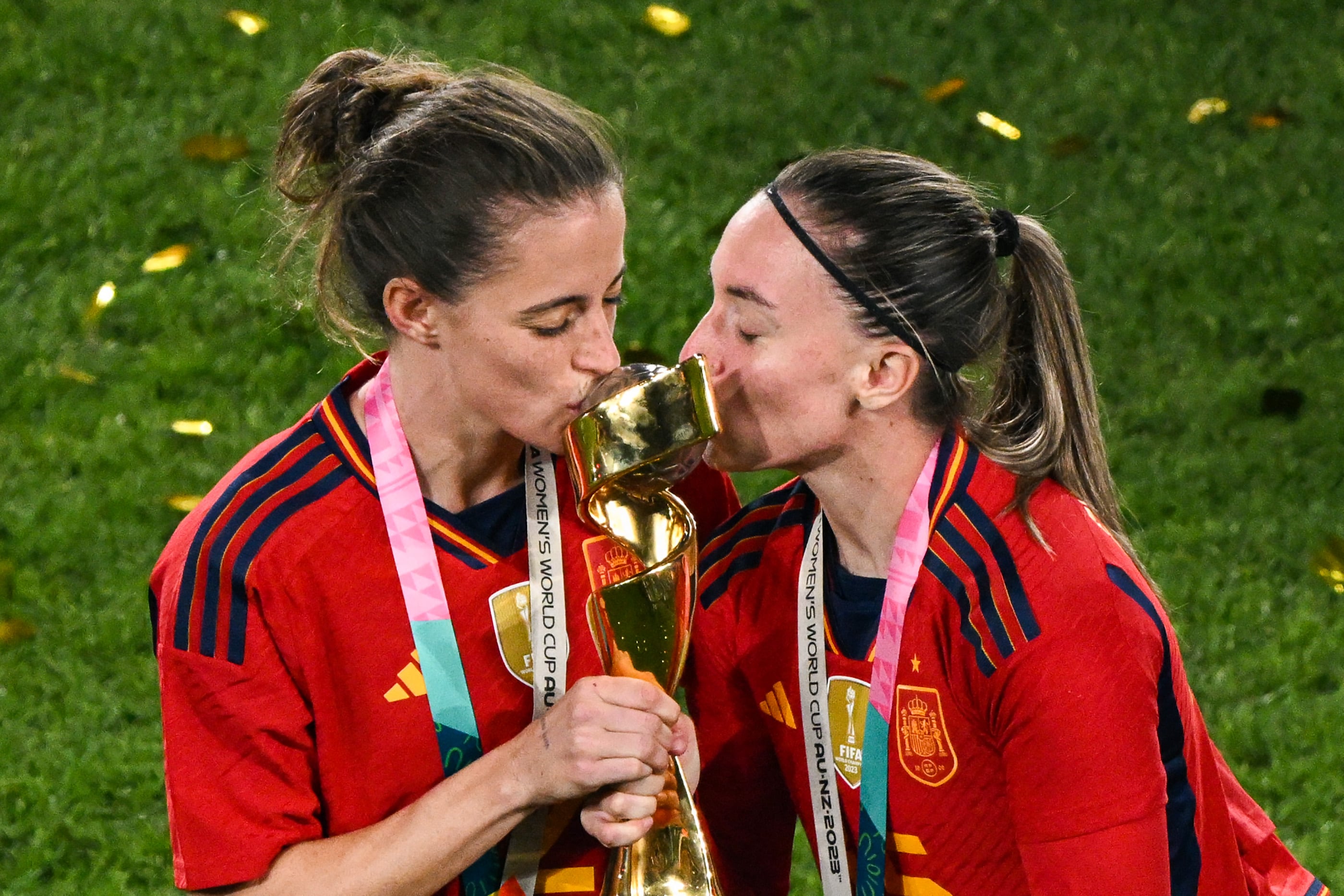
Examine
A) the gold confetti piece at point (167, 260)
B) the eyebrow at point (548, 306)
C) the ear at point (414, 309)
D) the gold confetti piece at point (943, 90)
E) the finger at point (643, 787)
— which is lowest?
the gold confetti piece at point (167, 260)

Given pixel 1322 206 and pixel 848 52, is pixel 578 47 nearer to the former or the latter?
pixel 848 52

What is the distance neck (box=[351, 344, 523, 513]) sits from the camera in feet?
6.60

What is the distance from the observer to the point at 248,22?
15.1 ft

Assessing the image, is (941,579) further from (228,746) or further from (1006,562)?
(228,746)

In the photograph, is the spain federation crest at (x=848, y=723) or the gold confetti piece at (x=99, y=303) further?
the gold confetti piece at (x=99, y=303)

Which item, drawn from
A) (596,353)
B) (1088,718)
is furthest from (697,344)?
(1088,718)

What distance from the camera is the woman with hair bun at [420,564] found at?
188 cm

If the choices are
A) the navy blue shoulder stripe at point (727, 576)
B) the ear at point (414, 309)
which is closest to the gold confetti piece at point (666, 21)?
the navy blue shoulder stripe at point (727, 576)

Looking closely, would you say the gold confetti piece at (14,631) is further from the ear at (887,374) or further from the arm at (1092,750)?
the arm at (1092,750)

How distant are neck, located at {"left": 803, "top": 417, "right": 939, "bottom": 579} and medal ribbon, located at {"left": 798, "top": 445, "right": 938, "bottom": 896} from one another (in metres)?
0.02

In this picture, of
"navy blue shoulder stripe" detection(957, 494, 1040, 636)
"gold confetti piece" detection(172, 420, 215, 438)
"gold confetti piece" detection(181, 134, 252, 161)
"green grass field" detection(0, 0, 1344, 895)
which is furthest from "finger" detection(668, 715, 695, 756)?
"gold confetti piece" detection(181, 134, 252, 161)

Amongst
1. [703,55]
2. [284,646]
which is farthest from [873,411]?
[703,55]

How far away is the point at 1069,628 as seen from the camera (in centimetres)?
186

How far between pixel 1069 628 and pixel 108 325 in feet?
9.39
